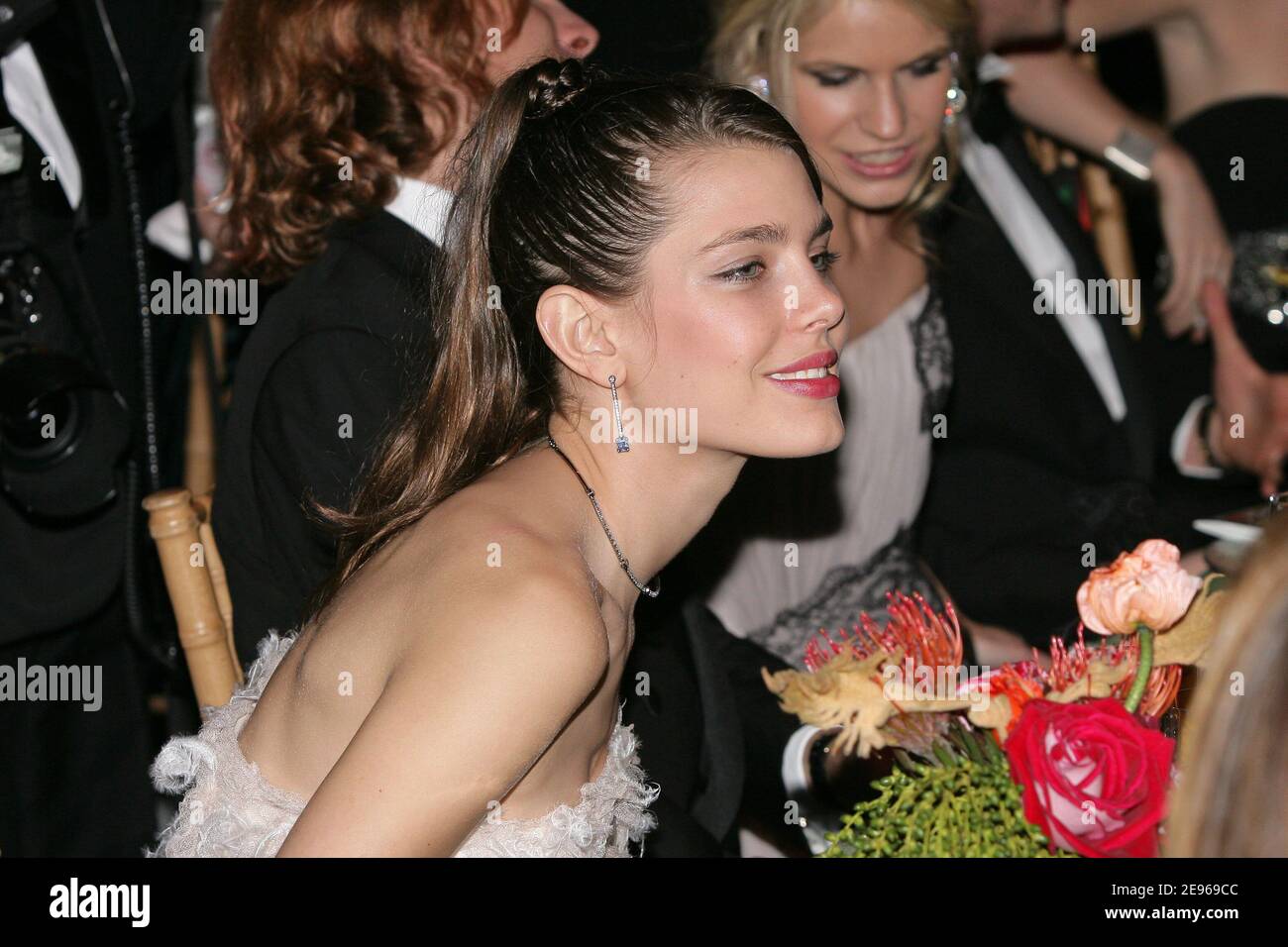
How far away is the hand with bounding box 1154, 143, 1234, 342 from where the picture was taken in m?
2.86

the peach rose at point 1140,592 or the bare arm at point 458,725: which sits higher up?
the peach rose at point 1140,592

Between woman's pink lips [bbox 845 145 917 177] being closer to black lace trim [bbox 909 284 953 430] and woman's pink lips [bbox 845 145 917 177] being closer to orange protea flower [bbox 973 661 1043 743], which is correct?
black lace trim [bbox 909 284 953 430]

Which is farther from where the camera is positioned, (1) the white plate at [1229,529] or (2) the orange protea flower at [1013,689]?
(1) the white plate at [1229,529]

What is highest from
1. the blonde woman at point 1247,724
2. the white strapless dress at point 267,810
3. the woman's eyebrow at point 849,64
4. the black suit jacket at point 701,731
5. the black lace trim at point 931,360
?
the woman's eyebrow at point 849,64

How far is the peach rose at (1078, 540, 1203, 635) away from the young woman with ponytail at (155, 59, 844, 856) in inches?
12.7

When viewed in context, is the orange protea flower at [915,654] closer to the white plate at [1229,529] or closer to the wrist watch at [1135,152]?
the white plate at [1229,529]

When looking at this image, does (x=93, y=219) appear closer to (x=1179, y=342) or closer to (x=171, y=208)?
(x=171, y=208)

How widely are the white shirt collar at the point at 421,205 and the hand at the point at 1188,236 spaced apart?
169 centimetres

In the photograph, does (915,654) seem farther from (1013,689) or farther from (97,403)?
(97,403)

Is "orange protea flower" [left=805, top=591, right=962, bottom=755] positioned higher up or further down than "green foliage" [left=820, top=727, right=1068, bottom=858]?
higher up

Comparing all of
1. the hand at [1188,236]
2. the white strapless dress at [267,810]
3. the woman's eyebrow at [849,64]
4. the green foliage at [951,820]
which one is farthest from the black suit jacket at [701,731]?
the hand at [1188,236]

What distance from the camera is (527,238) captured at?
1.49 metres

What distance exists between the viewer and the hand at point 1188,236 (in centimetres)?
286

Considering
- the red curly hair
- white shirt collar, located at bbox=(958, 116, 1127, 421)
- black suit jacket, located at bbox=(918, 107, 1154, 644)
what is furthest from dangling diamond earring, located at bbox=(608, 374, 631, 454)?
white shirt collar, located at bbox=(958, 116, 1127, 421)
